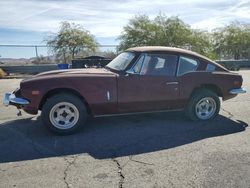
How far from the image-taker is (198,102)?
614 cm

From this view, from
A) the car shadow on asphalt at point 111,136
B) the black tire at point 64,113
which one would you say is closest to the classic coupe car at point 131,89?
the black tire at point 64,113

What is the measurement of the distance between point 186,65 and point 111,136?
7.08 ft

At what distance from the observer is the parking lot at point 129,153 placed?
3.65 m

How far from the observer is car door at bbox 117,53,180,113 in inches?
221

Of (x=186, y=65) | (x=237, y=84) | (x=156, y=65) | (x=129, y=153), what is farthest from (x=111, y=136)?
(x=237, y=84)

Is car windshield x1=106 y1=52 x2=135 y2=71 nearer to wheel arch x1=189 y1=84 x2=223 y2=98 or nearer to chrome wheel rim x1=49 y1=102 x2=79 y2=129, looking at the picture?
chrome wheel rim x1=49 y1=102 x2=79 y2=129

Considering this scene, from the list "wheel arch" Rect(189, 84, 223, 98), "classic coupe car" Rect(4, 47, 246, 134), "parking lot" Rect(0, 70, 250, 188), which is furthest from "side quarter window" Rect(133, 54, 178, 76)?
"parking lot" Rect(0, 70, 250, 188)

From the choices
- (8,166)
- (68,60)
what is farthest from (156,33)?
(8,166)

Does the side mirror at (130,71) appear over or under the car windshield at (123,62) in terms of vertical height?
under

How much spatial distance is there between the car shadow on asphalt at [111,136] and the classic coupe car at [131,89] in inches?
11.9

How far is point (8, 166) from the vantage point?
13.2 ft

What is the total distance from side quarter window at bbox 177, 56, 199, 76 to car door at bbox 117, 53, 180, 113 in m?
0.11

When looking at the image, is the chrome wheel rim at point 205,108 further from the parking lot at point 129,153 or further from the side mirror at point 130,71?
the side mirror at point 130,71

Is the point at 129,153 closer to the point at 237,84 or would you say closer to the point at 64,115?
the point at 64,115
